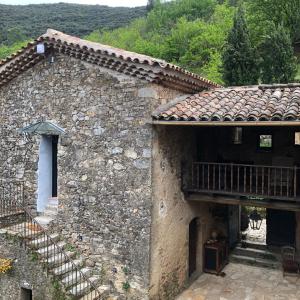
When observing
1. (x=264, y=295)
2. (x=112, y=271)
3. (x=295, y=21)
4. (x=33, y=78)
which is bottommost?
(x=264, y=295)

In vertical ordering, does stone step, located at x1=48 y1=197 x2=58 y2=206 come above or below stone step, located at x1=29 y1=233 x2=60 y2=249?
above

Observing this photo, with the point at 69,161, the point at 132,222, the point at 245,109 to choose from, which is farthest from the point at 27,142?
the point at 245,109

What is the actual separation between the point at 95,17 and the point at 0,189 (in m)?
72.6

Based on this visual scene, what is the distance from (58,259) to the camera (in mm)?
9922

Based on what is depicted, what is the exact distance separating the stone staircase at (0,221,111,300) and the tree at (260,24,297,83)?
635 inches

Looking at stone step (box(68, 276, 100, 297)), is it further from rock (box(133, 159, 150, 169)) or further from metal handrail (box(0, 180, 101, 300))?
rock (box(133, 159, 150, 169))

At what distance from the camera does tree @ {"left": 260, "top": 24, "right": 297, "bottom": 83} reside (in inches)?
860

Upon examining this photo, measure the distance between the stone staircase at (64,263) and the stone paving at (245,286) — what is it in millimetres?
2488

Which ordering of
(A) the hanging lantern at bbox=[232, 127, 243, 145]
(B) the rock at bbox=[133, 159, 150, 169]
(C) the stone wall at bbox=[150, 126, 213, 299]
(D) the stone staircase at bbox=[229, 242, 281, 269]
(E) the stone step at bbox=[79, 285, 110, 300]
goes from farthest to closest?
(D) the stone staircase at bbox=[229, 242, 281, 269] < (A) the hanging lantern at bbox=[232, 127, 243, 145] < (C) the stone wall at bbox=[150, 126, 213, 299] < (E) the stone step at bbox=[79, 285, 110, 300] < (B) the rock at bbox=[133, 159, 150, 169]

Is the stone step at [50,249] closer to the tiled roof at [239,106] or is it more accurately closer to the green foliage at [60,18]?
the tiled roof at [239,106]

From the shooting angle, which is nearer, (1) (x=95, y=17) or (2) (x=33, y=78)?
(2) (x=33, y=78)

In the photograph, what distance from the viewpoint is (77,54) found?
9.92 metres

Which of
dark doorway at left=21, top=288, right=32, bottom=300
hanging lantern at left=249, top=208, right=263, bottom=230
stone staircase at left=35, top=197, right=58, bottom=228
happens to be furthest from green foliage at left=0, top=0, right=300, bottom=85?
dark doorway at left=21, top=288, right=32, bottom=300

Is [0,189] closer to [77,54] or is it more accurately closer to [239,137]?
[77,54]
